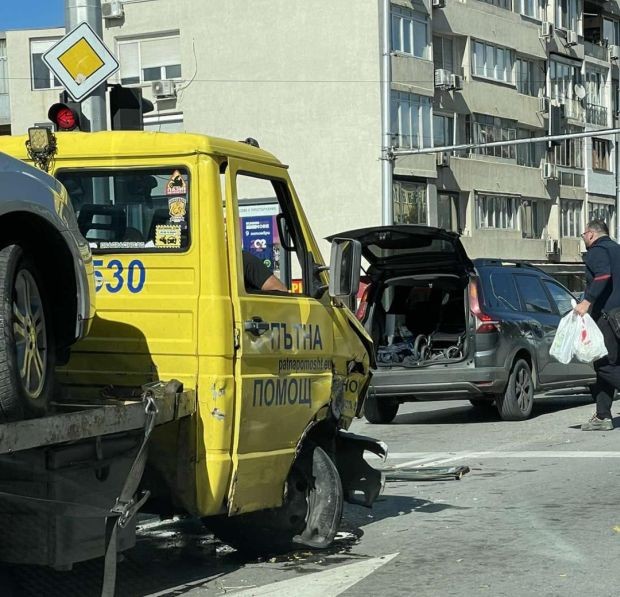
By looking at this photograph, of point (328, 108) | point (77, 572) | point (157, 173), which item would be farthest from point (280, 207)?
point (328, 108)

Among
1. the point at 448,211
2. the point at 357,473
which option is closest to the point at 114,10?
the point at 448,211

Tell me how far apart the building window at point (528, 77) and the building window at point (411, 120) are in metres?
8.71

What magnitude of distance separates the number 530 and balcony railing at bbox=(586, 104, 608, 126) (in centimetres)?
5748

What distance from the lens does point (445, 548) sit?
716 centimetres

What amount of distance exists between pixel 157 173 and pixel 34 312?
1219mm

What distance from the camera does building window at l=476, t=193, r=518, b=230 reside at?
52.3 meters

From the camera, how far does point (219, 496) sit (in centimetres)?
612

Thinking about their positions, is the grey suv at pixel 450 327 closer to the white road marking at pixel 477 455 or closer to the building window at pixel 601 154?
the white road marking at pixel 477 455

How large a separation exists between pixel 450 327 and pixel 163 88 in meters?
35.7

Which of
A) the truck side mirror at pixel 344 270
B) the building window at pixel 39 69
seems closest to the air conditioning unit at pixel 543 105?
the building window at pixel 39 69

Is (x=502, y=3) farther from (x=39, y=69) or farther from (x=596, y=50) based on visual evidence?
(x=39, y=69)

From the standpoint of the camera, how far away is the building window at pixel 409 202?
152 feet

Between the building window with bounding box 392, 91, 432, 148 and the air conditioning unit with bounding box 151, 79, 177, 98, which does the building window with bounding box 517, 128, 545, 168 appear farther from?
the air conditioning unit with bounding box 151, 79, 177, 98

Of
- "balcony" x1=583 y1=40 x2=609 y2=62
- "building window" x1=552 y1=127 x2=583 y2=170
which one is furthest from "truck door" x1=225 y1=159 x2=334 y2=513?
"balcony" x1=583 y1=40 x2=609 y2=62
